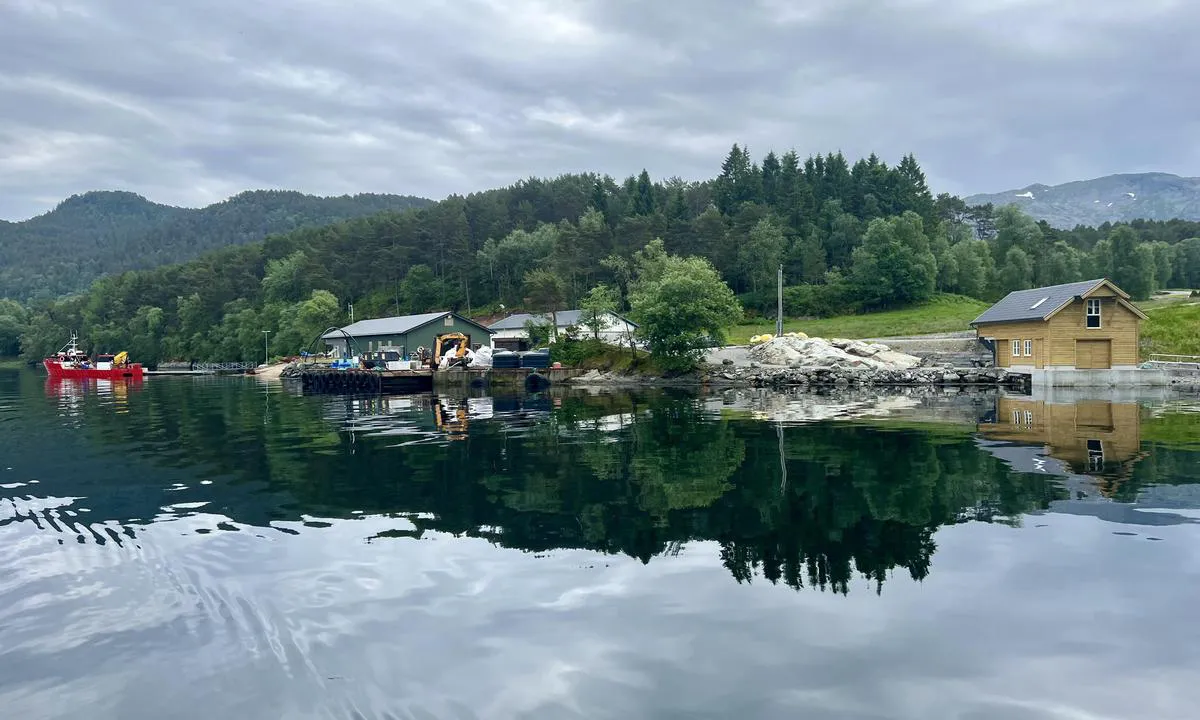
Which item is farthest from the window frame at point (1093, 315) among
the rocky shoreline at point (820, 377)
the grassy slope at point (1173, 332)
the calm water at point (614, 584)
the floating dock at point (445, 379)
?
the floating dock at point (445, 379)

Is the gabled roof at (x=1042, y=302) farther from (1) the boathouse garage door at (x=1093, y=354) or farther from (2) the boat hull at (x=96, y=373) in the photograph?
(2) the boat hull at (x=96, y=373)

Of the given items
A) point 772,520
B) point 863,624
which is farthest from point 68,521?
point 863,624

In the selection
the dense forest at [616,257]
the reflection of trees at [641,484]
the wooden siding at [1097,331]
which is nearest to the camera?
the reflection of trees at [641,484]

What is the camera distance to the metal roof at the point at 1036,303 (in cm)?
4966

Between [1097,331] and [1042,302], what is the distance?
12.5 ft

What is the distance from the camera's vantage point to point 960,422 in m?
31.4

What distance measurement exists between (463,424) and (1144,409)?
30447 millimetres

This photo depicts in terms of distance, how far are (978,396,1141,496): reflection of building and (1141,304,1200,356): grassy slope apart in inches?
1039

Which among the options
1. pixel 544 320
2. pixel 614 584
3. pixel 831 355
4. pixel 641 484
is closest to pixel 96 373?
pixel 544 320

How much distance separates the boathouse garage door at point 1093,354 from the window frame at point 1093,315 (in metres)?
1.02

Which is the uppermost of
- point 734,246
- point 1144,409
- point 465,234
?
point 465,234

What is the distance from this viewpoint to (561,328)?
8106 centimetres

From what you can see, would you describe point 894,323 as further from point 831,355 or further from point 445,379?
point 445,379

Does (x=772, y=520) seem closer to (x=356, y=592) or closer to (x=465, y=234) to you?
(x=356, y=592)
